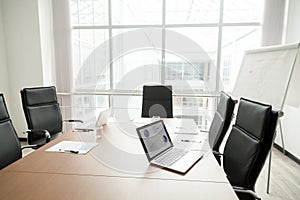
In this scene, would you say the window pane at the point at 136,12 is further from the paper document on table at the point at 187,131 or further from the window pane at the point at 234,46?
the paper document on table at the point at 187,131

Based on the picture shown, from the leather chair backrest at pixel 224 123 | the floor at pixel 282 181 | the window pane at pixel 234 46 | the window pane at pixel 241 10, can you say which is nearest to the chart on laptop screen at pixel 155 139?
the leather chair backrest at pixel 224 123

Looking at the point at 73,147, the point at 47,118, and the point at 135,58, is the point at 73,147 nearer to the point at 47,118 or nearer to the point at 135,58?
the point at 47,118

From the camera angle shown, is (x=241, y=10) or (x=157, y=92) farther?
(x=241, y=10)

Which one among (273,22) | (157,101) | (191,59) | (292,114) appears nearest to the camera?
(157,101)

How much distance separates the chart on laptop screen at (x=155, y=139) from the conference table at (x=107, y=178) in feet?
0.28

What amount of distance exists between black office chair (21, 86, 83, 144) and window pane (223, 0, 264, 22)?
2.96 m

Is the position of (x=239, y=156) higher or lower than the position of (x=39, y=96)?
lower

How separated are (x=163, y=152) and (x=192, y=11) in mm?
2982

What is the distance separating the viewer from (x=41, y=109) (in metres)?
2.31

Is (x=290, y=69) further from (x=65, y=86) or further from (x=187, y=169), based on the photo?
(x=65, y=86)

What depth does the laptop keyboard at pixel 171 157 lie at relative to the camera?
122 cm

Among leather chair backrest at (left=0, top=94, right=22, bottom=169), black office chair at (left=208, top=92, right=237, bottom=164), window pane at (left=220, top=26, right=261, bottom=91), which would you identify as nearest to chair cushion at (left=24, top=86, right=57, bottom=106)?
leather chair backrest at (left=0, top=94, right=22, bottom=169)

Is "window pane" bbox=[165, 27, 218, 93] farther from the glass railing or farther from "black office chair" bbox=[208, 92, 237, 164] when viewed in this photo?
"black office chair" bbox=[208, 92, 237, 164]

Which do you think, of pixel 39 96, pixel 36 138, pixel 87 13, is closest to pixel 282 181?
pixel 36 138
